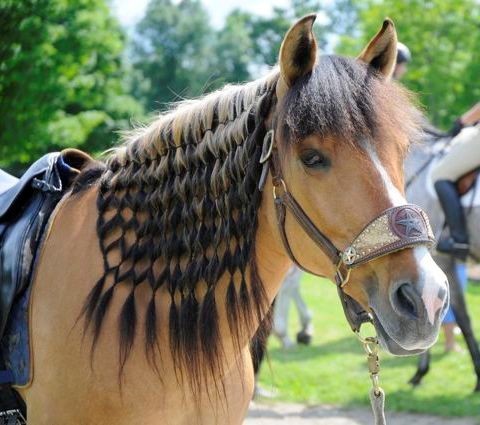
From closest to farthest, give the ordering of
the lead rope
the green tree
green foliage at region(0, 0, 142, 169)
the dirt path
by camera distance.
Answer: the lead rope < the dirt path < green foliage at region(0, 0, 142, 169) < the green tree

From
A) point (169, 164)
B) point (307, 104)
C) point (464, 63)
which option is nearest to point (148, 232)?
point (169, 164)

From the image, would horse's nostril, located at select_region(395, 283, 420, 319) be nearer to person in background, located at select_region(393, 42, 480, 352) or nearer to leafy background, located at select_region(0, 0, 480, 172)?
leafy background, located at select_region(0, 0, 480, 172)

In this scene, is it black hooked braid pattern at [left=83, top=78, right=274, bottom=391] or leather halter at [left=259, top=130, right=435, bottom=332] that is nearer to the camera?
leather halter at [left=259, top=130, right=435, bottom=332]

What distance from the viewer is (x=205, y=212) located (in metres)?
2.65

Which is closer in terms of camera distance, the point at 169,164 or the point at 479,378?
the point at 169,164

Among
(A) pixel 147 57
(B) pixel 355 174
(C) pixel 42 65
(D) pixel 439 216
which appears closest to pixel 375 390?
(B) pixel 355 174

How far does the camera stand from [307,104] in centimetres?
237

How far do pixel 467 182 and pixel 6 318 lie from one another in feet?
17.0

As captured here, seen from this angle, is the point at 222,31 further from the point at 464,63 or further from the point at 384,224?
the point at 384,224

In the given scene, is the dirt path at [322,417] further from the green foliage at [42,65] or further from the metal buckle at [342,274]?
the green foliage at [42,65]

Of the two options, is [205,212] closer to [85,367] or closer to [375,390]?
[85,367]

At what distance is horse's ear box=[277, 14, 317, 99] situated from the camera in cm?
237

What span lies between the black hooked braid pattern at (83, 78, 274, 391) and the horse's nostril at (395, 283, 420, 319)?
1.92 ft

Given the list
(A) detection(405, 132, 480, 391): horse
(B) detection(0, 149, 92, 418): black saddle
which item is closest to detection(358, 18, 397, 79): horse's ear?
(B) detection(0, 149, 92, 418): black saddle
